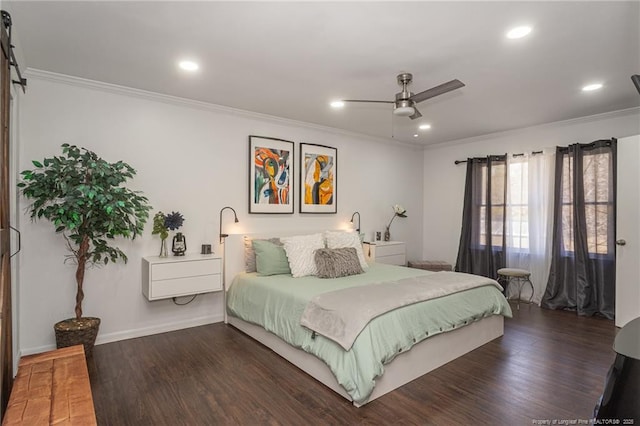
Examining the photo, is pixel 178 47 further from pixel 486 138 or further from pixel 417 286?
pixel 486 138

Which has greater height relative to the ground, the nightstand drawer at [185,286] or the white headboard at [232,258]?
the white headboard at [232,258]

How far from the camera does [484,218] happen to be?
18.2 feet

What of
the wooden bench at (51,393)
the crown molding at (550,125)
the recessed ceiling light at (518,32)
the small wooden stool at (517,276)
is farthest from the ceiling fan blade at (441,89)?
the small wooden stool at (517,276)

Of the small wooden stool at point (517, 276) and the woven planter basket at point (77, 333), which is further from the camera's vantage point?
the small wooden stool at point (517, 276)

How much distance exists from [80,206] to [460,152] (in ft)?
18.1

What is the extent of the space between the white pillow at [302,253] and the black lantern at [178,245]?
3.59 ft

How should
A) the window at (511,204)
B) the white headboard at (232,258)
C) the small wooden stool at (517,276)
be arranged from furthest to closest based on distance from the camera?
the window at (511,204) → the small wooden stool at (517,276) → the white headboard at (232,258)

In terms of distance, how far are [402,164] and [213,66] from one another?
4092 millimetres

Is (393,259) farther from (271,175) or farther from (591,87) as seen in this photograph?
(591,87)

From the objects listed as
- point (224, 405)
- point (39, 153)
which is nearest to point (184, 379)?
point (224, 405)

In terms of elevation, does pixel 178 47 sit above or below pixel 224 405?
above

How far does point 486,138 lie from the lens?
18.2 feet

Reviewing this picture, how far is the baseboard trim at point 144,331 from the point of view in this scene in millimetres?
3121

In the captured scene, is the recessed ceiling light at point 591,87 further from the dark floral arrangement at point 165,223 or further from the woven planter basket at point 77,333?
the woven planter basket at point 77,333
